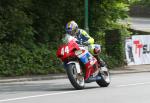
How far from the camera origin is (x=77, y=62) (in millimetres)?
15828

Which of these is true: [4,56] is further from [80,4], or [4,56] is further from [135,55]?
[135,55]

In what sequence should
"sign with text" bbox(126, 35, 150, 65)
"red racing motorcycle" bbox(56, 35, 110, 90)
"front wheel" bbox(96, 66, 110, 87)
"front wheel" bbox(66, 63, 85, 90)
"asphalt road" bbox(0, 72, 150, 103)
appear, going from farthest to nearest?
"sign with text" bbox(126, 35, 150, 65), "front wheel" bbox(96, 66, 110, 87), "red racing motorcycle" bbox(56, 35, 110, 90), "front wheel" bbox(66, 63, 85, 90), "asphalt road" bbox(0, 72, 150, 103)

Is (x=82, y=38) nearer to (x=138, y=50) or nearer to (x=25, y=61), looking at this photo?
(x=25, y=61)

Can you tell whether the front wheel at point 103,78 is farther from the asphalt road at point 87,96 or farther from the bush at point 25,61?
the bush at point 25,61

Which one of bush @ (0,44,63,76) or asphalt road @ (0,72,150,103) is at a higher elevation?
asphalt road @ (0,72,150,103)

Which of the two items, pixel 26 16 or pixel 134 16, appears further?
pixel 134 16

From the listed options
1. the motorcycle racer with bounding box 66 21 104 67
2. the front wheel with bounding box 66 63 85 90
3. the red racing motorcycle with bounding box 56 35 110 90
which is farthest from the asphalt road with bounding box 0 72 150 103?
the motorcycle racer with bounding box 66 21 104 67

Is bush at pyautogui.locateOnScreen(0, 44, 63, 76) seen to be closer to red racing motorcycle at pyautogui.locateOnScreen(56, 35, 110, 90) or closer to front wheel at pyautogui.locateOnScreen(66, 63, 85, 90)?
red racing motorcycle at pyautogui.locateOnScreen(56, 35, 110, 90)

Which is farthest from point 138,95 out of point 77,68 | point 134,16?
point 134,16

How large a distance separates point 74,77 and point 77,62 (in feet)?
1.40

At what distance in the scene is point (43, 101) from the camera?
13172mm

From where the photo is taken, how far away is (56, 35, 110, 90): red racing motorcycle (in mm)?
15656

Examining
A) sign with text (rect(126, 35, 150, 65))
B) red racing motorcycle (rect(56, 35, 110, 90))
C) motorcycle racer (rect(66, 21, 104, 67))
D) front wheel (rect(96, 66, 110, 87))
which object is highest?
motorcycle racer (rect(66, 21, 104, 67))

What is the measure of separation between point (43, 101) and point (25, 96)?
1.24m
